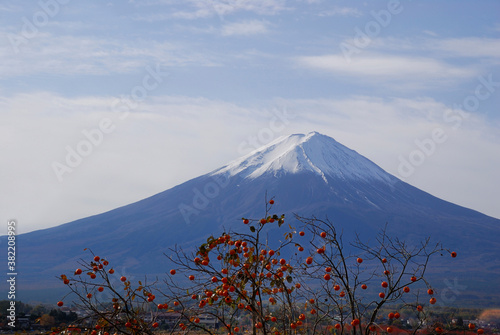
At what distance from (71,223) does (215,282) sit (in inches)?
5925

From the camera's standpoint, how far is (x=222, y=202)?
14700 cm

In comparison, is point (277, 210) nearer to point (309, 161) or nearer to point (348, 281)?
point (309, 161)

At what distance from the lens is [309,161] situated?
16775cm

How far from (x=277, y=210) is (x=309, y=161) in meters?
34.9

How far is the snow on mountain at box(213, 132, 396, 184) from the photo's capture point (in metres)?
162

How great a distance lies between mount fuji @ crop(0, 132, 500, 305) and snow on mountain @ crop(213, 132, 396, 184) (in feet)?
1.18

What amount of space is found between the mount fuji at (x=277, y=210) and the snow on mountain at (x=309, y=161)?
36 centimetres

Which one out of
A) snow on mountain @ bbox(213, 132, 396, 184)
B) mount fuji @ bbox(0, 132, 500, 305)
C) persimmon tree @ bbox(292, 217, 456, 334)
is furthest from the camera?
snow on mountain @ bbox(213, 132, 396, 184)

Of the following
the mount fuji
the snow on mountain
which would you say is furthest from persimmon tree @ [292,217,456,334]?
the snow on mountain

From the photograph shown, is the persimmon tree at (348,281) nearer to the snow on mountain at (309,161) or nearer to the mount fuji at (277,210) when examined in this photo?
the mount fuji at (277,210)

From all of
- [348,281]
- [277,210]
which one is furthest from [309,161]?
[348,281]

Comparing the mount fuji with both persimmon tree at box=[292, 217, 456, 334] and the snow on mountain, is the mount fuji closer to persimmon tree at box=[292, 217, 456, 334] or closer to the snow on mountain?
the snow on mountain

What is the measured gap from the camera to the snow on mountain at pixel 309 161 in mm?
162225

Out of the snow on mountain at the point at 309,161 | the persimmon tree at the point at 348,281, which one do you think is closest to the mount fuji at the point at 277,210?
the snow on mountain at the point at 309,161
